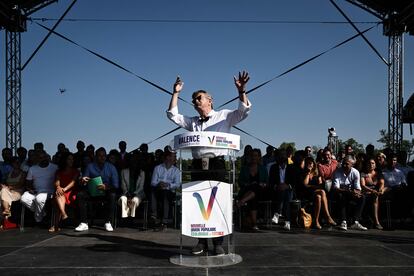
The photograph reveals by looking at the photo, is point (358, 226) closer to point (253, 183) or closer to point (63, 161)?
point (253, 183)

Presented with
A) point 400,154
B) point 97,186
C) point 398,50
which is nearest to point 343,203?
point 400,154

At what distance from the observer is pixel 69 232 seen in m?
6.66

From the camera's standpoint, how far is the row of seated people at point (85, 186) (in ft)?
23.4

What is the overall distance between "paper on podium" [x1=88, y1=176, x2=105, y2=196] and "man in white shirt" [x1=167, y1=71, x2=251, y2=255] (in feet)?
10.1

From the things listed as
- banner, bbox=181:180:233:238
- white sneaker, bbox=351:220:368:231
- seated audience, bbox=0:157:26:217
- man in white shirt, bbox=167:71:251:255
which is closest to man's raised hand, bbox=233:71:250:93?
man in white shirt, bbox=167:71:251:255

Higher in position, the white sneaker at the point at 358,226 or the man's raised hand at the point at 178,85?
the man's raised hand at the point at 178,85

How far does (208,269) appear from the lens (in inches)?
157

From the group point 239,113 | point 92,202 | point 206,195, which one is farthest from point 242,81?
point 92,202

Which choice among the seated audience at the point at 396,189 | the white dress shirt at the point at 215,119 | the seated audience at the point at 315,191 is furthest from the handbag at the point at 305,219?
the white dress shirt at the point at 215,119

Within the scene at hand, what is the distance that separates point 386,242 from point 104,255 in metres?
3.77

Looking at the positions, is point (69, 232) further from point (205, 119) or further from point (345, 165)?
point (345, 165)

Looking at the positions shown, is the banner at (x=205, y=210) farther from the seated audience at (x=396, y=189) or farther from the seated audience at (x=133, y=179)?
the seated audience at (x=396, y=189)

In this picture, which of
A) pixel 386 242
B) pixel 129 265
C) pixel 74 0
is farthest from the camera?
pixel 74 0

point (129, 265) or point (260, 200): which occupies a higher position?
point (260, 200)
